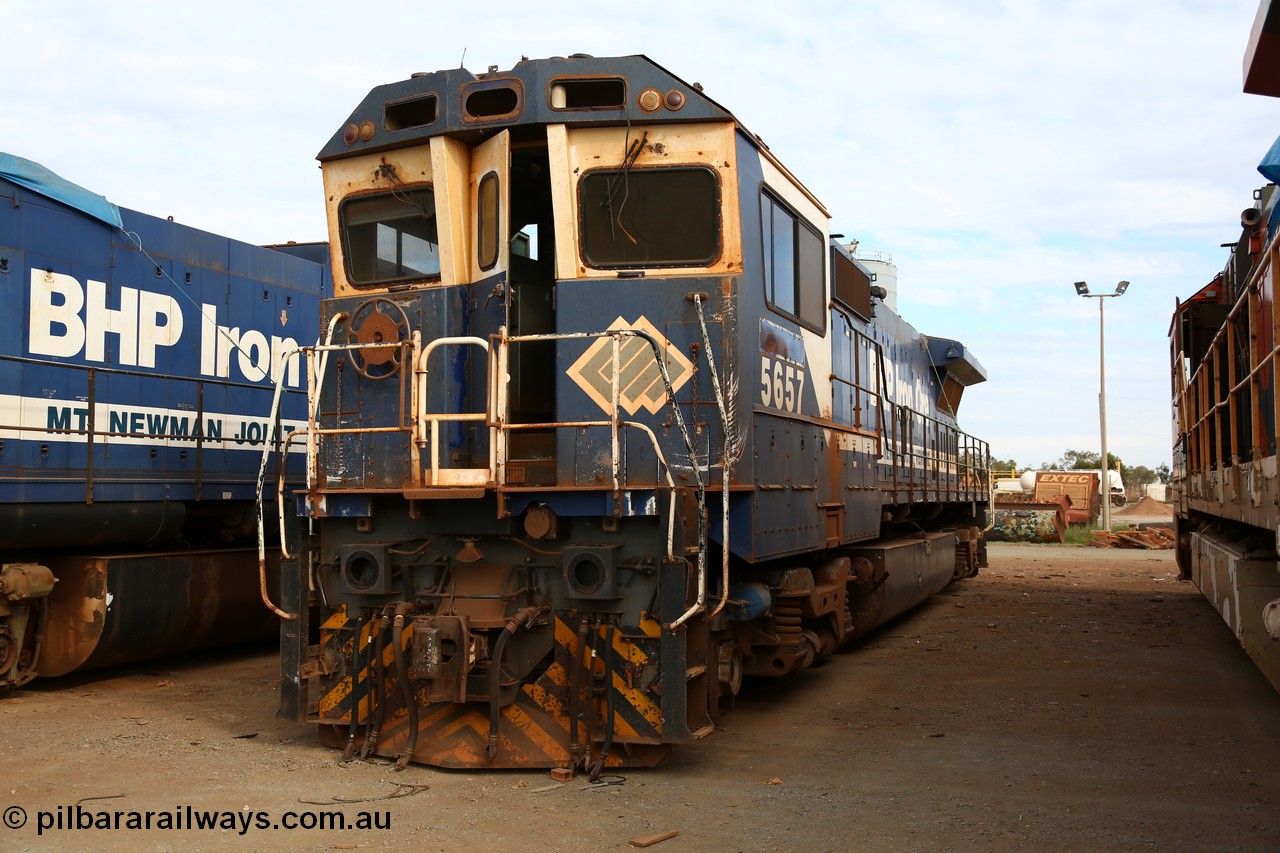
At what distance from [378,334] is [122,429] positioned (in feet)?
11.8

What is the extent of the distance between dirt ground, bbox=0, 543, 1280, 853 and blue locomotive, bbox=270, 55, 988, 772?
17.0 inches

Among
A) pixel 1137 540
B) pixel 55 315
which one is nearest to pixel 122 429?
pixel 55 315

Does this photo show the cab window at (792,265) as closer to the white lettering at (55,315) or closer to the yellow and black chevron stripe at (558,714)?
the yellow and black chevron stripe at (558,714)

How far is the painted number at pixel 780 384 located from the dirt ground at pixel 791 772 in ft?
6.87

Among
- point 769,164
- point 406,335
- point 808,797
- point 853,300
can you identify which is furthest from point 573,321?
point 853,300

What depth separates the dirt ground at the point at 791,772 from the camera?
195 inches

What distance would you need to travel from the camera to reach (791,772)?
612cm

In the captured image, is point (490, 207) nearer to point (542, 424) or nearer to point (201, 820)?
point (542, 424)

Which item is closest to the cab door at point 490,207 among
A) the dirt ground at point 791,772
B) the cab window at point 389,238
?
the cab window at point 389,238

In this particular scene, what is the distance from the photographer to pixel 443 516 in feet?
21.0

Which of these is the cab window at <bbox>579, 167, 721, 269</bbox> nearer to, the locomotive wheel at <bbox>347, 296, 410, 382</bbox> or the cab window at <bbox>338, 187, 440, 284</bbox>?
the cab window at <bbox>338, 187, 440, 284</bbox>

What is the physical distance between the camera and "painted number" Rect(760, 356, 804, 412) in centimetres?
696

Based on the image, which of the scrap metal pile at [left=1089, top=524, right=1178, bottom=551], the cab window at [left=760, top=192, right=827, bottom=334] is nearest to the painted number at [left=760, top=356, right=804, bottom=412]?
the cab window at [left=760, top=192, right=827, bottom=334]

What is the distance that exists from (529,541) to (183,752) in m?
2.37
